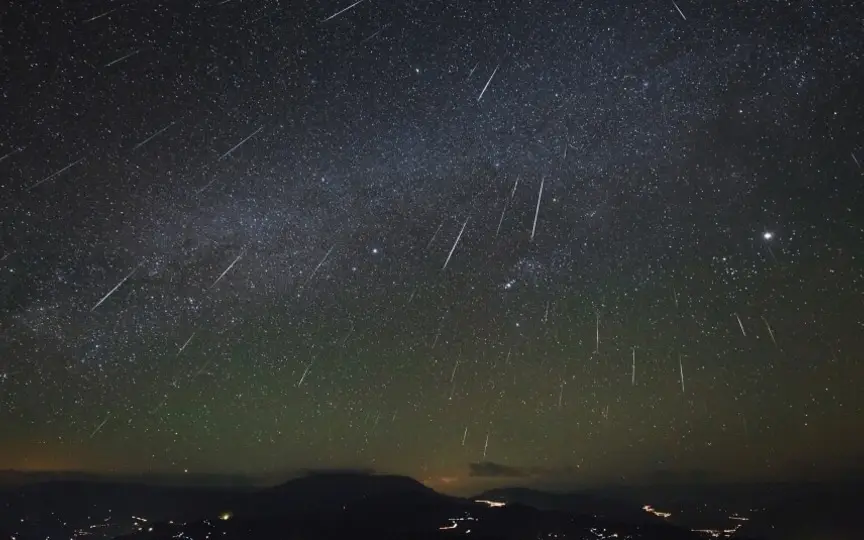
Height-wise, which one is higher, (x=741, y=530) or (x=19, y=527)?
(x=741, y=530)

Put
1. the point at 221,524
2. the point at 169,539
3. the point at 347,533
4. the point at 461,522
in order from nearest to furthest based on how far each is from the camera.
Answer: the point at 169,539
the point at 347,533
the point at 221,524
the point at 461,522

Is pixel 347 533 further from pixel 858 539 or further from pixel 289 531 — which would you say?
pixel 858 539

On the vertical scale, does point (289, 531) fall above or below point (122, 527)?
above

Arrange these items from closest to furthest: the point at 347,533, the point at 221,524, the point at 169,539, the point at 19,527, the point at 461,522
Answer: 1. the point at 169,539
2. the point at 347,533
3. the point at 221,524
4. the point at 461,522
5. the point at 19,527

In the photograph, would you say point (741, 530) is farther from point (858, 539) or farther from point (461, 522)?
point (461, 522)

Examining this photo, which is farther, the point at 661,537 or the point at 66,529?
the point at 66,529

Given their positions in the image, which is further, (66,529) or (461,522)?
(66,529)

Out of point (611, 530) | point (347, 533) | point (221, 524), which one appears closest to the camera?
point (347, 533)

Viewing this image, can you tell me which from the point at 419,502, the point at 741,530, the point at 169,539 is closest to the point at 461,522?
the point at 419,502

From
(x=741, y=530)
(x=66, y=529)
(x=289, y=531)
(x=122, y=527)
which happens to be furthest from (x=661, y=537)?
(x=66, y=529)
